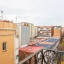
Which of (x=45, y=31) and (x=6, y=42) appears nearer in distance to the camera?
(x=6, y=42)

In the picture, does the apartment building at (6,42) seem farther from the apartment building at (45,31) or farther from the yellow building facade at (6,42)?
the apartment building at (45,31)

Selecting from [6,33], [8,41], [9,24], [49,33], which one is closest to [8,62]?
[8,41]

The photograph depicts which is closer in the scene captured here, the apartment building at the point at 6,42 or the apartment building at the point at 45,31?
the apartment building at the point at 6,42

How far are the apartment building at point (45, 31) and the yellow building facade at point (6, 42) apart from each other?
32.7 m

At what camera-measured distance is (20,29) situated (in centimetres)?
1669

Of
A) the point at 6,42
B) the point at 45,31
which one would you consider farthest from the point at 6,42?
the point at 45,31

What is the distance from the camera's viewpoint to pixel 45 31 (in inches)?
1615

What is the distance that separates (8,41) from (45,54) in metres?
5.19

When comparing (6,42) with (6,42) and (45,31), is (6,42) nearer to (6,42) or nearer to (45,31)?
(6,42)

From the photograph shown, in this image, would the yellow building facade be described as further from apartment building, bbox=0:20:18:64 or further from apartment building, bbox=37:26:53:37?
apartment building, bbox=37:26:53:37

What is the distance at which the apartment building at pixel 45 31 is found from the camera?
40119 millimetres

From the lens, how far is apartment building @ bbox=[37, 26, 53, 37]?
40119 millimetres

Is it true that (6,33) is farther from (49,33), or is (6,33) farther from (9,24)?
(49,33)

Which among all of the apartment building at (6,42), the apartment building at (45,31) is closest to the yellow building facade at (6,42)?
the apartment building at (6,42)
